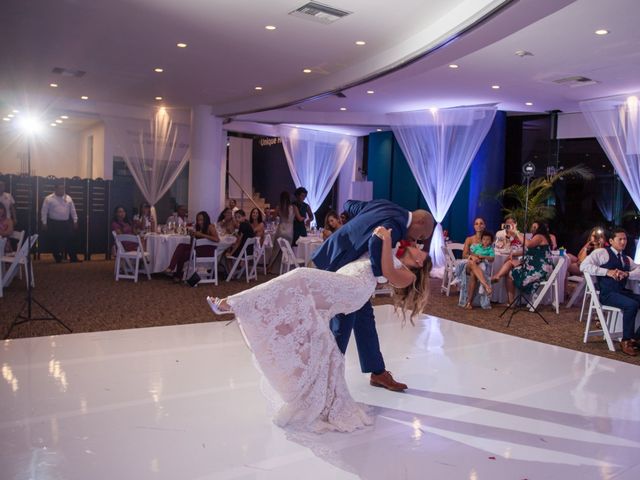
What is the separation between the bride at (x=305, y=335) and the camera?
323 centimetres

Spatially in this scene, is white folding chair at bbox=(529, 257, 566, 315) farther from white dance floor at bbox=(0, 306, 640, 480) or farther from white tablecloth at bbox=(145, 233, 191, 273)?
white tablecloth at bbox=(145, 233, 191, 273)

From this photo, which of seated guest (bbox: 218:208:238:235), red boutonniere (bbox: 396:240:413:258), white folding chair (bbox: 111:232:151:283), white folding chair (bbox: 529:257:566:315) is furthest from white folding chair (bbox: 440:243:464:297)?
red boutonniere (bbox: 396:240:413:258)

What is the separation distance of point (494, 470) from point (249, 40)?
5642 millimetres

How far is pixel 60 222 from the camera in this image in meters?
11.7

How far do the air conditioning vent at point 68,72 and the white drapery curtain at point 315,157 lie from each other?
19.3 feet

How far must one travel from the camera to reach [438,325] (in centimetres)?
662

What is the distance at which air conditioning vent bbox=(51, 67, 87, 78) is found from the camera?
29.5 feet

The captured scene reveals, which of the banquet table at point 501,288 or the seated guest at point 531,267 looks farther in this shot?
the banquet table at point 501,288

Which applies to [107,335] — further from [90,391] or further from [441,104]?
[441,104]

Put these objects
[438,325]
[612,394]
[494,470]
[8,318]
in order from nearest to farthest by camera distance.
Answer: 1. [494,470]
2. [612,394]
3. [8,318]
4. [438,325]

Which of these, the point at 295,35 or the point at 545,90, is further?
the point at 545,90

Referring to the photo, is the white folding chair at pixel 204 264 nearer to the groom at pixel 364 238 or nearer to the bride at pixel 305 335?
the groom at pixel 364 238

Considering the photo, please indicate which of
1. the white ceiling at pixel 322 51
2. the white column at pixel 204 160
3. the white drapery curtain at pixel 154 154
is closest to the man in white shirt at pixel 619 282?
the white ceiling at pixel 322 51

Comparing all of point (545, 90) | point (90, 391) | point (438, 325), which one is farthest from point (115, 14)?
point (545, 90)
